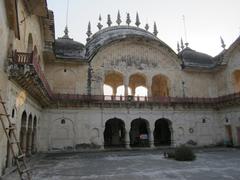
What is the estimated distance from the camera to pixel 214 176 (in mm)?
7559

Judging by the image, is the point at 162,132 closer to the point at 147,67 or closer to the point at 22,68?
the point at 147,67

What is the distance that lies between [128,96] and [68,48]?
22.7ft

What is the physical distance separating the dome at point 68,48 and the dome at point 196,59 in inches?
399

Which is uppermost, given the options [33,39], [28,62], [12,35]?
[33,39]

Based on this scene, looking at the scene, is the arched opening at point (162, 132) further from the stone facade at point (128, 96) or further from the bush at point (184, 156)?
the bush at point (184, 156)

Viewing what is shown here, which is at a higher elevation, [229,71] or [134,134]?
[229,71]

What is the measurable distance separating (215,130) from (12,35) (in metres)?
18.7

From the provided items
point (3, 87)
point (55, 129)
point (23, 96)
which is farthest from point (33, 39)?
point (55, 129)

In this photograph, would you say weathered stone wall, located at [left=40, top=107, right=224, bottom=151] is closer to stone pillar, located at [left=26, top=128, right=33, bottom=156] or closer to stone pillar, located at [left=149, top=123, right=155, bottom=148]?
stone pillar, located at [left=149, top=123, right=155, bottom=148]

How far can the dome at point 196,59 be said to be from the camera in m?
21.9

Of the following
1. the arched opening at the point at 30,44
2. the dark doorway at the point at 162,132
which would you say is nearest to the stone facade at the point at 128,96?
the dark doorway at the point at 162,132

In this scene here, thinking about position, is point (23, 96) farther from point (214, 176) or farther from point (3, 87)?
point (214, 176)

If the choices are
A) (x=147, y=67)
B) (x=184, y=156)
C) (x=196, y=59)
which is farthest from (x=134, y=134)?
(x=184, y=156)

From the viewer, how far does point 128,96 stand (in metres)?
18.6
